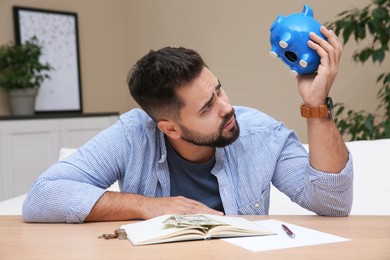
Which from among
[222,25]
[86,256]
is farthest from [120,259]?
[222,25]

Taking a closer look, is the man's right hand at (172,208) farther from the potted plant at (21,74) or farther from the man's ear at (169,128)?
the potted plant at (21,74)

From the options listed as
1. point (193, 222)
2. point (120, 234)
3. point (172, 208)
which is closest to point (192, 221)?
point (193, 222)

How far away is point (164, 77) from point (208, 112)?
153 millimetres

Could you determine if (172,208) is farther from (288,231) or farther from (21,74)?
(21,74)

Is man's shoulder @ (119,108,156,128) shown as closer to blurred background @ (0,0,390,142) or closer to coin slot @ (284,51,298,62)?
coin slot @ (284,51,298,62)

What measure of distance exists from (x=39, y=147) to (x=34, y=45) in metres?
0.83

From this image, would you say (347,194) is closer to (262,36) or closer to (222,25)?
(262,36)

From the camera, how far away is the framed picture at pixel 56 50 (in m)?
4.74

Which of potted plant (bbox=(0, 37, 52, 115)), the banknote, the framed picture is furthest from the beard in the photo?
the framed picture

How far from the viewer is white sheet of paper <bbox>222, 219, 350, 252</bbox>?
1.08 m

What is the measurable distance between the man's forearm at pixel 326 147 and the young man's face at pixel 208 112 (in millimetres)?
216

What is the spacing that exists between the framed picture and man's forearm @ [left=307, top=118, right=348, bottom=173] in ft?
11.9

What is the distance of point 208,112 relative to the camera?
1.60m

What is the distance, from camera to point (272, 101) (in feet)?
14.1
